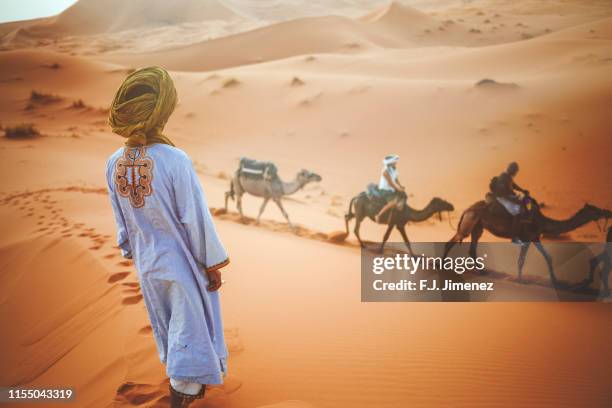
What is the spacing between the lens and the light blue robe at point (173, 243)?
244 centimetres

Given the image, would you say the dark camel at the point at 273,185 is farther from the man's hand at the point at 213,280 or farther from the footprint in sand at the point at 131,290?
the man's hand at the point at 213,280

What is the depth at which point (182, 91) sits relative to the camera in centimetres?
1941

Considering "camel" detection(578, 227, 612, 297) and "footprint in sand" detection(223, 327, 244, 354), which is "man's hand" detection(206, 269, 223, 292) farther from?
"camel" detection(578, 227, 612, 297)

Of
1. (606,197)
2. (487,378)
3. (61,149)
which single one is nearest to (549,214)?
(606,197)

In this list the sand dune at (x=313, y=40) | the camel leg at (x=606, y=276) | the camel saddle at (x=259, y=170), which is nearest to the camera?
the camel leg at (x=606, y=276)

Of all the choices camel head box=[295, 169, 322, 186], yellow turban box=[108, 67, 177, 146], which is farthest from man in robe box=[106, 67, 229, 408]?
camel head box=[295, 169, 322, 186]

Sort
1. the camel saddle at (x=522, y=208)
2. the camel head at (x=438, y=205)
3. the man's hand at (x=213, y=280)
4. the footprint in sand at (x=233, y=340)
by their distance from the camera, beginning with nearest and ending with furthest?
the man's hand at (x=213, y=280) < the footprint in sand at (x=233, y=340) < the camel saddle at (x=522, y=208) < the camel head at (x=438, y=205)

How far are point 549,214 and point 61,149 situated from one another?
13.0 meters

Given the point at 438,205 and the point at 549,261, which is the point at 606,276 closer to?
the point at 549,261

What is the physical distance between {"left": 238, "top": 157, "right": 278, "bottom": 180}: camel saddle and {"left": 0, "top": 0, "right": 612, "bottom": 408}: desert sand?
3.15ft

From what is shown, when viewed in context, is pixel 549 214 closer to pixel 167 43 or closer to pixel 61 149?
pixel 61 149

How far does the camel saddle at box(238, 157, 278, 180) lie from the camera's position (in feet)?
25.1

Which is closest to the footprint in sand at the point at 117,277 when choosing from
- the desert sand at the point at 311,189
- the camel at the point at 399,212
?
the desert sand at the point at 311,189

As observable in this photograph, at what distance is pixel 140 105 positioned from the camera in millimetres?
2381
